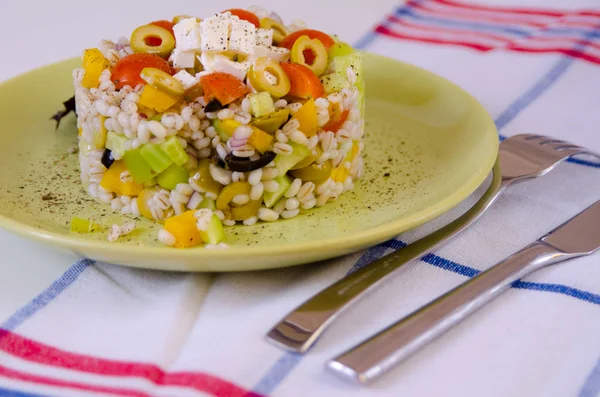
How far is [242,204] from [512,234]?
30.3 inches

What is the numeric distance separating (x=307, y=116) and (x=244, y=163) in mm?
212

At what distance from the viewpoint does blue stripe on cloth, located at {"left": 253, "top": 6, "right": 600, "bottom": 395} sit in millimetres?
1742

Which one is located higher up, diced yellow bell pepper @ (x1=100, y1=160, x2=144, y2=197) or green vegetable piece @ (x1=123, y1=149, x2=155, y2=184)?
green vegetable piece @ (x1=123, y1=149, x2=155, y2=184)

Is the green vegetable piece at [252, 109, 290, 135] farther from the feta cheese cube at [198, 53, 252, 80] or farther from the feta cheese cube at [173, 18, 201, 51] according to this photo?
the feta cheese cube at [173, 18, 201, 51]

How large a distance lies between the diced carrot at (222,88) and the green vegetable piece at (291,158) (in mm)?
196

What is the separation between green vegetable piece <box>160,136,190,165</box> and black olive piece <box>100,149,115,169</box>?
0.20 meters

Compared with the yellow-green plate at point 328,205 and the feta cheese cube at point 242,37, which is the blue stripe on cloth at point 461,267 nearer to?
the yellow-green plate at point 328,205

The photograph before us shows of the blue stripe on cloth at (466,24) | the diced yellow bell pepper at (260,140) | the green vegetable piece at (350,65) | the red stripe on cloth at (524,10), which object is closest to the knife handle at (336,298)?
the diced yellow bell pepper at (260,140)

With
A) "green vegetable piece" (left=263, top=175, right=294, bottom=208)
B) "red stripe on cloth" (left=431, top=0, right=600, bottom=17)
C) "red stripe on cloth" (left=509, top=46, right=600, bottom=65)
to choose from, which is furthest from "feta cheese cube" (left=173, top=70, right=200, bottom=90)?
"red stripe on cloth" (left=431, top=0, right=600, bottom=17)

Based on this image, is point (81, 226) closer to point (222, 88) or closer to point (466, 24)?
point (222, 88)

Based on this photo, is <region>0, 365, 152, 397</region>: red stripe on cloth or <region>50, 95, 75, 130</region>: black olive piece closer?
<region>0, 365, 152, 397</region>: red stripe on cloth

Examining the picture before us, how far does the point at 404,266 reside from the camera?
2.06 metres

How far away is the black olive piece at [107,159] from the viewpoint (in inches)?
90.7

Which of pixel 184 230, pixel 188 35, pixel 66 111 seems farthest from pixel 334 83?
pixel 66 111
